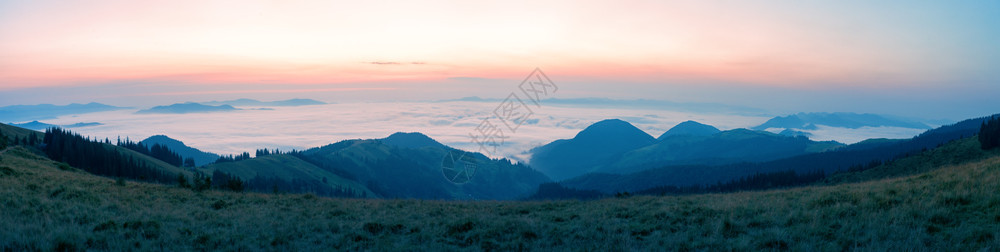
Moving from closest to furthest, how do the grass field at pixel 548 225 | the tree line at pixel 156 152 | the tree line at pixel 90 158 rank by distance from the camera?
the grass field at pixel 548 225 → the tree line at pixel 90 158 → the tree line at pixel 156 152

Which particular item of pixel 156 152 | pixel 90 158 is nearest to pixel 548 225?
pixel 90 158

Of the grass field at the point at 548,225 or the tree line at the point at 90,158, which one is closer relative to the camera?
the grass field at the point at 548,225

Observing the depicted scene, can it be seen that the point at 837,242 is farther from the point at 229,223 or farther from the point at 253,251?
the point at 229,223

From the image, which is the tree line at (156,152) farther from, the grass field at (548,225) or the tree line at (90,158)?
the grass field at (548,225)

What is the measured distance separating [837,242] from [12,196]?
25.2 meters

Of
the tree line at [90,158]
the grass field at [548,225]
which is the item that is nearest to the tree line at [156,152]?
the tree line at [90,158]

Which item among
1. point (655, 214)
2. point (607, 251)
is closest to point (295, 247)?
point (607, 251)

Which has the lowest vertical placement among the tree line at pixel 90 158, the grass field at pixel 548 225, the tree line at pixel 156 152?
the tree line at pixel 156 152

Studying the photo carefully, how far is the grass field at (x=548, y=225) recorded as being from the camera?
34.1 ft

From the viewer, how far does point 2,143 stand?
43.1 m

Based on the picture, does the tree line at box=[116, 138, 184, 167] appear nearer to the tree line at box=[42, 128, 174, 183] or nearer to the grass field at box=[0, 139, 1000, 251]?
the tree line at box=[42, 128, 174, 183]

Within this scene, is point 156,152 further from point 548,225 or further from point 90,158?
point 548,225

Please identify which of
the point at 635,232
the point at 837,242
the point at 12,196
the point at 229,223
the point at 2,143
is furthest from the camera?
the point at 2,143

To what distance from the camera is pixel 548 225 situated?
1420 cm
